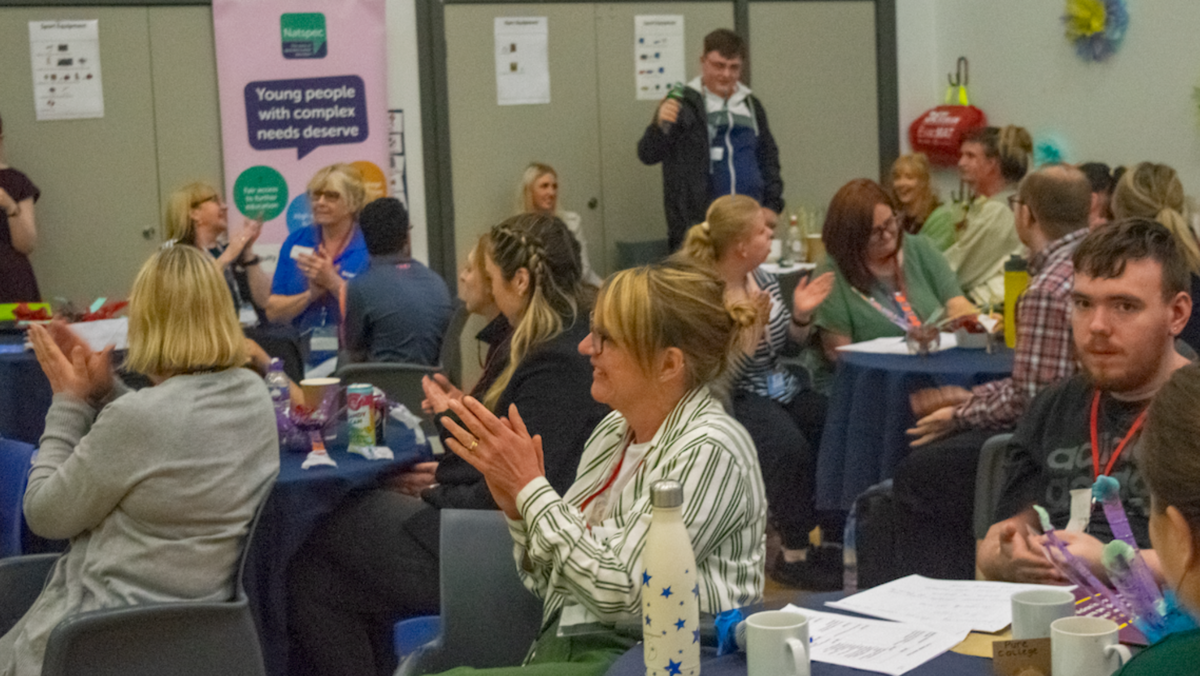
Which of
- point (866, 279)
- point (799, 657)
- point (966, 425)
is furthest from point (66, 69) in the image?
point (799, 657)

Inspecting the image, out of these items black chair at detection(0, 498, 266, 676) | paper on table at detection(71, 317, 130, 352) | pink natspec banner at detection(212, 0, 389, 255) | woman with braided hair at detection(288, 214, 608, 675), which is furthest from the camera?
pink natspec banner at detection(212, 0, 389, 255)

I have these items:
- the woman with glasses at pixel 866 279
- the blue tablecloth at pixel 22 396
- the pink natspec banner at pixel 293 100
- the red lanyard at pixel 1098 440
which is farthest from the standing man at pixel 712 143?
the red lanyard at pixel 1098 440

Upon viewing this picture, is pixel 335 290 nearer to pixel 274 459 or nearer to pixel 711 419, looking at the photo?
pixel 274 459

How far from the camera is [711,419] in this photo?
6.54 ft

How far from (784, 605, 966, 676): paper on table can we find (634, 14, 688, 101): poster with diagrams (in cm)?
580

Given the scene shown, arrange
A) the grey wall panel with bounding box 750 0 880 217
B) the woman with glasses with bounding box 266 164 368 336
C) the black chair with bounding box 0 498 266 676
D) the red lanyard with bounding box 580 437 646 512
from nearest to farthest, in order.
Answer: the red lanyard with bounding box 580 437 646 512 < the black chair with bounding box 0 498 266 676 < the woman with glasses with bounding box 266 164 368 336 < the grey wall panel with bounding box 750 0 880 217

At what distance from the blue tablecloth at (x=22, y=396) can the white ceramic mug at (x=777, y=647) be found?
11.7 ft

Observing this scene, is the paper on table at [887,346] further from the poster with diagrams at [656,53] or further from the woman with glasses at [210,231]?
the poster with diagrams at [656,53]

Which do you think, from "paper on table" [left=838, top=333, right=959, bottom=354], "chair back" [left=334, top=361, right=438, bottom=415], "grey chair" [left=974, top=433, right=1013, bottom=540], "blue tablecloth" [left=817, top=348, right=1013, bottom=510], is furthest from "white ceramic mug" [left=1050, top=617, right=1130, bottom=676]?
"chair back" [left=334, top=361, right=438, bottom=415]

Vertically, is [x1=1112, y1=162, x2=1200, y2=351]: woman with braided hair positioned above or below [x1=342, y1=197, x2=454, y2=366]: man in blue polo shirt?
above

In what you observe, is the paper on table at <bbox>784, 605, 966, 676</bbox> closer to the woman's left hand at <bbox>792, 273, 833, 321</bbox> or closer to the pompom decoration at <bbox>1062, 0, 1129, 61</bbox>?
the woman's left hand at <bbox>792, 273, 833, 321</bbox>

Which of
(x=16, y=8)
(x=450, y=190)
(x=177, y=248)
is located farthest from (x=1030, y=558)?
(x=16, y=8)

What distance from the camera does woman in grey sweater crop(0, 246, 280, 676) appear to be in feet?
7.73

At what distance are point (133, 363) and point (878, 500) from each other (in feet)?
7.29
